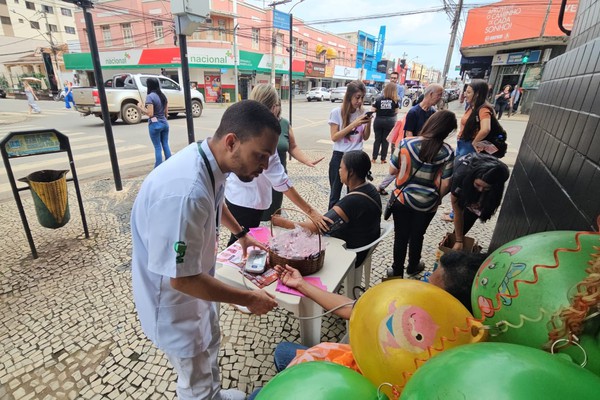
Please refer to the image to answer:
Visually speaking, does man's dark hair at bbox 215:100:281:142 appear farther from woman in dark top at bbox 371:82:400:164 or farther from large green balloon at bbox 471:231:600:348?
woman in dark top at bbox 371:82:400:164

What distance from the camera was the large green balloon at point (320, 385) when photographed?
2.32ft

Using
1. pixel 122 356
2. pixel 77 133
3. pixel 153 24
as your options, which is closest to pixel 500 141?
pixel 122 356

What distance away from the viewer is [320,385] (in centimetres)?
73

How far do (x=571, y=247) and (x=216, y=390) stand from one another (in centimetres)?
174

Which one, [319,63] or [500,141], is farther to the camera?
[319,63]

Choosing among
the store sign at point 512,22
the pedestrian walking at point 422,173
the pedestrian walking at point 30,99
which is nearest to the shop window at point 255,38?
the store sign at point 512,22

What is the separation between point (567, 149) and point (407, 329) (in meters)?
1.45

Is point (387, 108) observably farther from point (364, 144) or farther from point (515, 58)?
point (515, 58)

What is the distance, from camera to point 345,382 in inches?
29.2

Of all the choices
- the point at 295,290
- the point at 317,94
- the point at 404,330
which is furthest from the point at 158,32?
the point at 404,330

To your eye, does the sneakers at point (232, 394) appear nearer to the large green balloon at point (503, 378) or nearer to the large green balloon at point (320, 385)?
the large green balloon at point (320, 385)

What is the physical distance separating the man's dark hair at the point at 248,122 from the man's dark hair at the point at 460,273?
980mm

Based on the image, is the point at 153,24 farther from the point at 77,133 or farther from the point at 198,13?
the point at 198,13

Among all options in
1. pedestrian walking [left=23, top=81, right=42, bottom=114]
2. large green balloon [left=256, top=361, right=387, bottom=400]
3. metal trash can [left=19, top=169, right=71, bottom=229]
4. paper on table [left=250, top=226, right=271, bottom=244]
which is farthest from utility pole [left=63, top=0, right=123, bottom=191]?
pedestrian walking [left=23, top=81, right=42, bottom=114]
